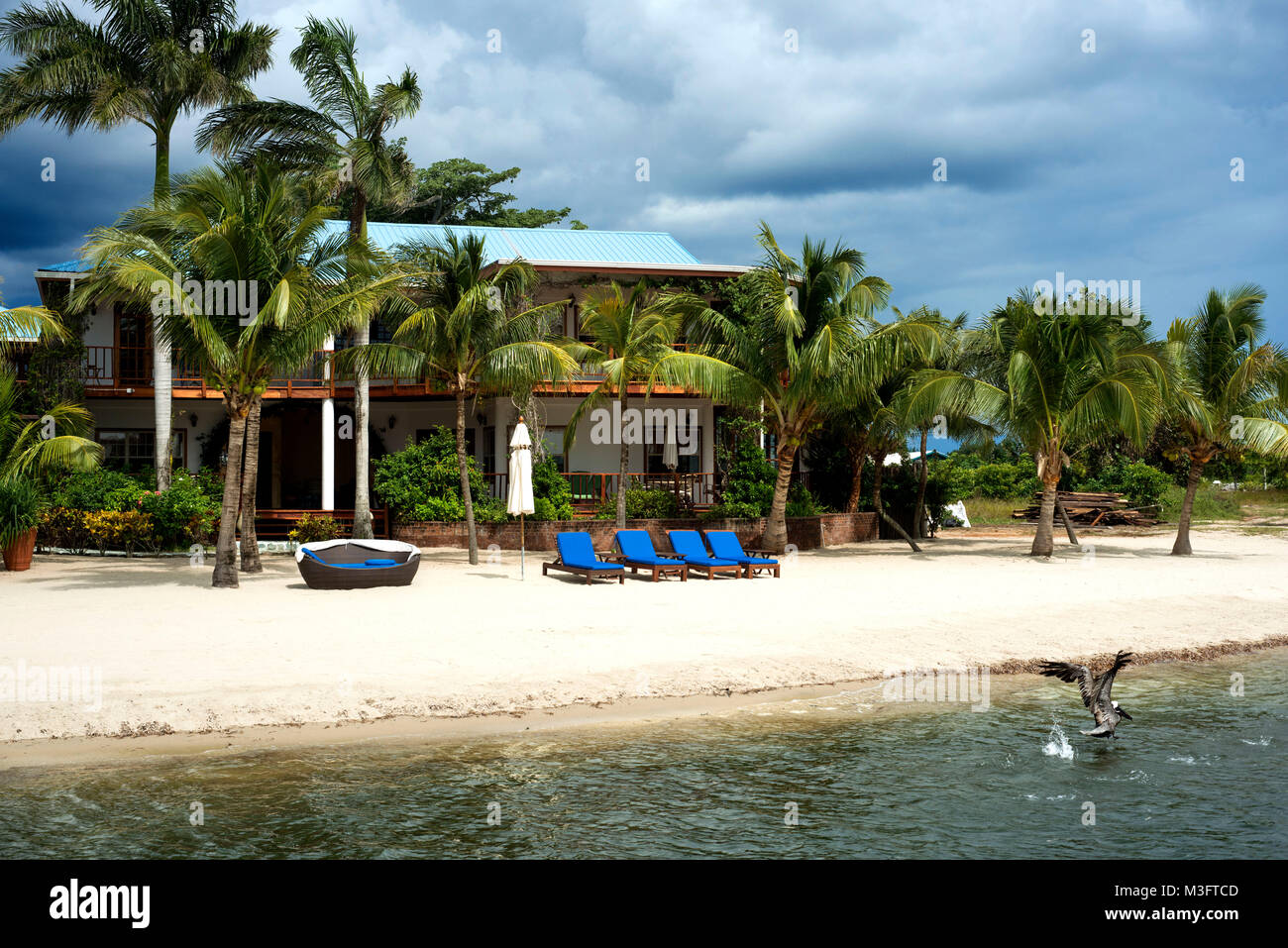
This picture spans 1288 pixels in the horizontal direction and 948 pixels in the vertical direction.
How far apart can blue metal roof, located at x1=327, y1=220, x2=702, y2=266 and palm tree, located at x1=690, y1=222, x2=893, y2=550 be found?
7.67 meters

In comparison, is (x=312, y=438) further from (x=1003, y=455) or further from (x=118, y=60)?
(x=1003, y=455)

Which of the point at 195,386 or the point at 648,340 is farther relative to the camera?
the point at 195,386

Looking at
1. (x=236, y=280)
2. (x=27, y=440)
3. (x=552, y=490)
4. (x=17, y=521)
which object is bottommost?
(x=17, y=521)

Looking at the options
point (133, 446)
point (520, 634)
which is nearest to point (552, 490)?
point (133, 446)

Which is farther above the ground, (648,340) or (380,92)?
(380,92)

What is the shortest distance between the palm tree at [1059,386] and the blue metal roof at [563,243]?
1043cm

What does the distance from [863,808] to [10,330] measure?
790 inches

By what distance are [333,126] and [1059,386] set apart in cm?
1644

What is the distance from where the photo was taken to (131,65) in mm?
23219

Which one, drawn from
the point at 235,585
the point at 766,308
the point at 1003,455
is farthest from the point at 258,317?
the point at 1003,455

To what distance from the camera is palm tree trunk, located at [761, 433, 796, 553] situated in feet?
76.7

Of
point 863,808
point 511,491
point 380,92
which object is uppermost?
point 380,92

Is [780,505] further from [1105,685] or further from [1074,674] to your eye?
[1074,674]
